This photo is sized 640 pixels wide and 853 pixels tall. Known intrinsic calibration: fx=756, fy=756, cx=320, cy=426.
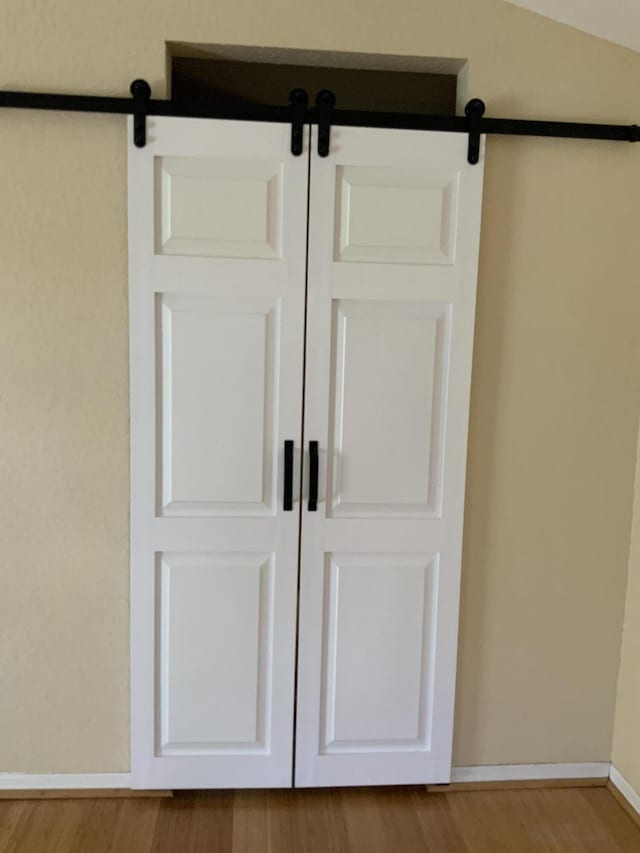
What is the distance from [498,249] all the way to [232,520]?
1.13 m

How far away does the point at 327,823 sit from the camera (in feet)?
7.45

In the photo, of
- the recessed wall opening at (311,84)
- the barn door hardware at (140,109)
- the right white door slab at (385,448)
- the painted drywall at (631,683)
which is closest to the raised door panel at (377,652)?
the right white door slab at (385,448)

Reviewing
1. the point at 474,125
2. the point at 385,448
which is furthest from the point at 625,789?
the point at 474,125

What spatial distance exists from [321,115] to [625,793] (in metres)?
2.28

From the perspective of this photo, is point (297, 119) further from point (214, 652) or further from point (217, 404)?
point (214, 652)

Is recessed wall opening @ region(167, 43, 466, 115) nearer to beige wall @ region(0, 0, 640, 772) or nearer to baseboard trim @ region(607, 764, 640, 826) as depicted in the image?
beige wall @ region(0, 0, 640, 772)

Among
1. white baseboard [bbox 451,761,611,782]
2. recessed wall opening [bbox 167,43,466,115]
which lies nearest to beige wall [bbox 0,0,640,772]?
white baseboard [bbox 451,761,611,782]

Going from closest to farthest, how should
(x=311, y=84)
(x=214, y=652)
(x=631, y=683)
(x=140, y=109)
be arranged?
(x=140, y=109) < (x=214, y=652) < (x=631, y=683) < (x=311, y=84)

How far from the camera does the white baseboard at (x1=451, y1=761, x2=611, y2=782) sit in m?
2.46

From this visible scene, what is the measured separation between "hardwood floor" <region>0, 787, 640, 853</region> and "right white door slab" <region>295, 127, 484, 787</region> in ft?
0.30

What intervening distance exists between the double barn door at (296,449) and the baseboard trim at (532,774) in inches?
4.4

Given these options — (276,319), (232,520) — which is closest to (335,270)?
(276,319)

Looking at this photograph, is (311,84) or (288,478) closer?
(288,478)

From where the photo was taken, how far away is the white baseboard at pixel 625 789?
7.78 ft
